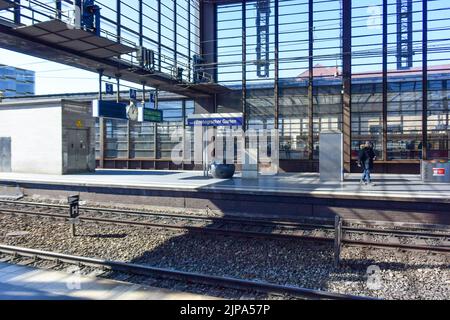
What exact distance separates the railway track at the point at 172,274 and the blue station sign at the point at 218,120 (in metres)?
11.5

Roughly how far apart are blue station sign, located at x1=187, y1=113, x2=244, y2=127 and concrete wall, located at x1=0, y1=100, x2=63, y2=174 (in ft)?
24.3

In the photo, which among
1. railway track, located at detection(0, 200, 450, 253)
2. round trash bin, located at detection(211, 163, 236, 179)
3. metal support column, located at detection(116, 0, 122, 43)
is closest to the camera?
railway track, located at detection(0, 200, 450, 253)

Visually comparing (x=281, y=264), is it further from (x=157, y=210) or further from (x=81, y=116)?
(x=81, y=116)

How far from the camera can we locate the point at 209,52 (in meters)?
25.1

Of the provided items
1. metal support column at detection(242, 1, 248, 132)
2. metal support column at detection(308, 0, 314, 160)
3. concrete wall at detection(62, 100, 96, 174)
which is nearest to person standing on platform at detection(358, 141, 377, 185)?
metal support column at detection(308, 0, 314, 160)

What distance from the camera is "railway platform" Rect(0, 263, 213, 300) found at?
5922mm

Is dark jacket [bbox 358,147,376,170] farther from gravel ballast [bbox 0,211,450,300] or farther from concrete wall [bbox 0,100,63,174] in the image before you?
concrete wall [bbox 0,100,63,174]

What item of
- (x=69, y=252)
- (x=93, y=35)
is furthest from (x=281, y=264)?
(x=93, y=35)

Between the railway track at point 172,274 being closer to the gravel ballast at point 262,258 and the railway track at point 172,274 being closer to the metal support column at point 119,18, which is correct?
the gravel ballast at point 262,258

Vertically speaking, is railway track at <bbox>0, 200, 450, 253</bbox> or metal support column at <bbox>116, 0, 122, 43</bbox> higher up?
metal support column at <bbox>116, 0, 122, 43</bbox>

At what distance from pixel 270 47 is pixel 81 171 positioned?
13583mm

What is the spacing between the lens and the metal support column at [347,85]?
21.2 metres

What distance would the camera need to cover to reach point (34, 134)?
20.8 meters

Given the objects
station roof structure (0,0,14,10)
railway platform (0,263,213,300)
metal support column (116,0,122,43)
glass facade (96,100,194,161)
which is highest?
metal support column (116,0,122,43)
